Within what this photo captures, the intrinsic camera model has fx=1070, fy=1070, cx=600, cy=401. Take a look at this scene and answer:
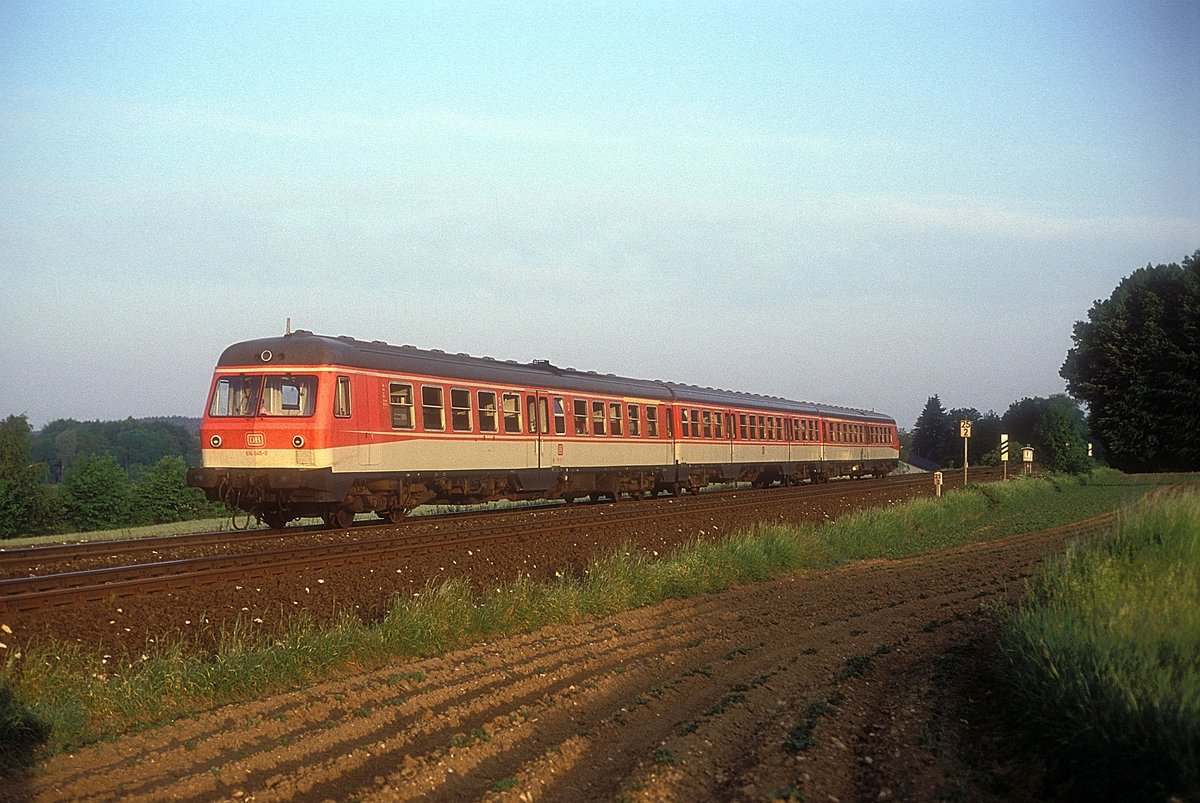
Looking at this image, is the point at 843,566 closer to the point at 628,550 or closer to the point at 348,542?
the point at 628,550

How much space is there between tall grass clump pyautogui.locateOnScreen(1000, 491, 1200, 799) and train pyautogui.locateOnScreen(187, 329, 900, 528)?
12089 mm

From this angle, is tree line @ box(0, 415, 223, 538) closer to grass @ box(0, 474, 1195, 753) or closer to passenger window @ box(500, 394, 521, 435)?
passenger window @ box(500, 394, 521, 435)

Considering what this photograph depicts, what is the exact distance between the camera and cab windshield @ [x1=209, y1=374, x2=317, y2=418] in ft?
58.0

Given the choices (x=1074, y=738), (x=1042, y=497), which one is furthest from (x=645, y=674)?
(x=1042, y=497)

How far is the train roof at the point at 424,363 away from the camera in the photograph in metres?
18.0

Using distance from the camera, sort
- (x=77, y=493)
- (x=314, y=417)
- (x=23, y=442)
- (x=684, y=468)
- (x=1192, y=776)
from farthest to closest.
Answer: (x=23, y=442) → (x=77, y=493) → (x=684, y=468) → (x=314, y=417) → (x=1192, y=776)

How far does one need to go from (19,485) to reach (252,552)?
6857cm

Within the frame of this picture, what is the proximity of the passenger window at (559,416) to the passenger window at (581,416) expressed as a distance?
2.21ft

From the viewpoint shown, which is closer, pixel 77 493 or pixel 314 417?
pixel 314 417

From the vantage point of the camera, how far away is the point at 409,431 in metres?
19.4

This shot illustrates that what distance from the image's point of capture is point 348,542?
15.8 m

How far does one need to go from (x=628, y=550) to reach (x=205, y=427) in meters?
7.66

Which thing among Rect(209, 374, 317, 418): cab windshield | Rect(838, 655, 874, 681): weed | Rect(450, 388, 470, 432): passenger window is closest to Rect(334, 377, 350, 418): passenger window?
Rect(209, 374, 317, 418): cab windshield

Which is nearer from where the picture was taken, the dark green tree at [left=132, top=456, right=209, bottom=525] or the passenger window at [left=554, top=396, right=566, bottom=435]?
the passenger window at [left=554, top=396, right=566, bottom=435]
